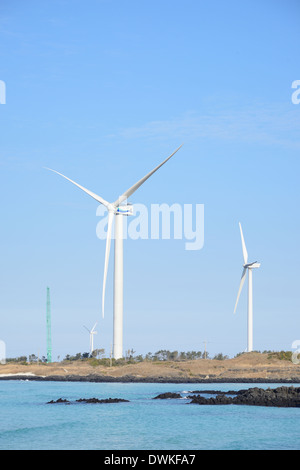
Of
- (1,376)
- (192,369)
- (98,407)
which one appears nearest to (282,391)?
(98,407)

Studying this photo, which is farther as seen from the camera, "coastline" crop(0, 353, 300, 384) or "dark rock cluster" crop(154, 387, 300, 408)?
"coastline" crop(0, 353, 300, 384)

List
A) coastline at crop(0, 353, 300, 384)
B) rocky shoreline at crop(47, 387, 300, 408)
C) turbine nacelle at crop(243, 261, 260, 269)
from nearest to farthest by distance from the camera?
rocky shoreline at crop(47, 387, 300, 408) → coastline at crop(0, 353, 300, 384) → turbine nacelle at crop(243, 261, 260, 269)

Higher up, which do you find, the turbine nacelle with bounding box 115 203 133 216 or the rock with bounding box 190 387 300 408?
the turbine nacelle with bounding box 115 203 133 216

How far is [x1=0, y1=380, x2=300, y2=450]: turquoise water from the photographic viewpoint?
4188 cm

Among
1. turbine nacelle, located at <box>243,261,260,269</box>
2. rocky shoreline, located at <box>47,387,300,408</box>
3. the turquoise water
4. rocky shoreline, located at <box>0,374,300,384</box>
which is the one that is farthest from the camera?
turbine nacelle, located at <box>243,261,260,269</box>

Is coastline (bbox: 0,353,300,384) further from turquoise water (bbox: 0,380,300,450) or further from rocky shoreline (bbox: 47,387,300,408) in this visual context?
turquoise water (bbox: 0,380,300,450)

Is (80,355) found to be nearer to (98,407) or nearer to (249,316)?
(249,316)

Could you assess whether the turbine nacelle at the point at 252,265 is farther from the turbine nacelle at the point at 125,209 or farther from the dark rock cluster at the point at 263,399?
the dark rock cluster at the point at 263,399

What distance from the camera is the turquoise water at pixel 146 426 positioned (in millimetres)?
41875

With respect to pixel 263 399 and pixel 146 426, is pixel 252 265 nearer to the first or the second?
pixel 263 399

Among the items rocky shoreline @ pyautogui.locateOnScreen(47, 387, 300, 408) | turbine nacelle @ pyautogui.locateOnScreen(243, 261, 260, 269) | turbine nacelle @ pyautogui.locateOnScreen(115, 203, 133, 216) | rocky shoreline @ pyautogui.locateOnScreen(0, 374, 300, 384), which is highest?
turbine nacelle @ pyautogui.locateOnScreen(115, 203, 133, 216)

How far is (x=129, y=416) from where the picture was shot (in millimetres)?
56031

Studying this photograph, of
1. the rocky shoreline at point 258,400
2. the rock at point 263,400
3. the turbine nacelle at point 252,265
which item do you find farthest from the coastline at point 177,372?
the rock at point 263,400

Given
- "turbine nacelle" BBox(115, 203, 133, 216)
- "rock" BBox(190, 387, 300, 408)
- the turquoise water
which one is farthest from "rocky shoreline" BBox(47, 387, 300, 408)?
"turbine nacelle" BBox(115, 203, 133, 216)
